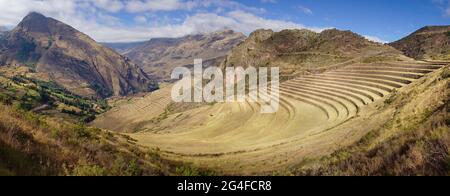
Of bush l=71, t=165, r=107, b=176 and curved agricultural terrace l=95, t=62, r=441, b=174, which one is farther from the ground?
bush l=71, t=165, r=107, b=176

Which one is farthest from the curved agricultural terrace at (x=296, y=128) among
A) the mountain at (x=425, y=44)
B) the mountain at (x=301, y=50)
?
the mountain at (x=425, y=44)

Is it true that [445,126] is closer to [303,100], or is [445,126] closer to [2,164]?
[2,164]

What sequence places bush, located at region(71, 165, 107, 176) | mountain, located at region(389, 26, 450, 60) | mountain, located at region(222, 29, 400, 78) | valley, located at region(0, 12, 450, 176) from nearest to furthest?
bush, located at region(71, 165, 107, 176) < valley, located at region(0, 12, 450, 176) < mountain, located at region(222, 29, 400, 78) < mountain, located at region(389, 26, 450, 60)

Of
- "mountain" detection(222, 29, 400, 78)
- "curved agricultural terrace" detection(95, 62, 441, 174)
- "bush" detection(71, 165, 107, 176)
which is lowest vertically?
"curved agricultural terrace" detection(95, 62, 441, 174)

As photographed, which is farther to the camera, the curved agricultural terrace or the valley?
the curved agricultural terrace

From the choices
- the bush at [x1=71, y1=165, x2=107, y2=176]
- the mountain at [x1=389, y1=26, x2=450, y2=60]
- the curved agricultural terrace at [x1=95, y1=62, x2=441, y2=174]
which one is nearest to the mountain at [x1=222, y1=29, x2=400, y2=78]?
the curved agricultural terrace at [x1=95, y1=62, x2=441, y2=174]

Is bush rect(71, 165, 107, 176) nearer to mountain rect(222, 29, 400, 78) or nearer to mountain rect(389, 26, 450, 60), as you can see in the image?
mountain rect(222, 29, 400, 78)
